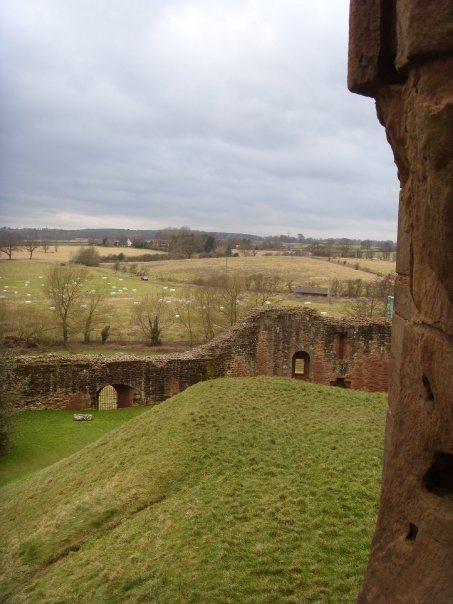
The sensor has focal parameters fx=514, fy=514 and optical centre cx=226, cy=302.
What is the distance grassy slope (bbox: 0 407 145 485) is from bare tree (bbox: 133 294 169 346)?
642 inches

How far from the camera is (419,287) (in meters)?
3.82

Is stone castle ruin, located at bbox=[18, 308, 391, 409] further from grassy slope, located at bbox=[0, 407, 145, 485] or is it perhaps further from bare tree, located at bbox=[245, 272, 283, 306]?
bare tree, located at bbox=[245, 272, 283, 306]

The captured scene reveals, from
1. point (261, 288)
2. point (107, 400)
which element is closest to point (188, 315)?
point (261, 288)

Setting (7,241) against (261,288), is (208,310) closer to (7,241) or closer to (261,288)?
(261,288)

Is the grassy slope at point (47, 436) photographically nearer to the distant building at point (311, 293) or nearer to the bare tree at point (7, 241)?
the bare tree at point (7, 241)

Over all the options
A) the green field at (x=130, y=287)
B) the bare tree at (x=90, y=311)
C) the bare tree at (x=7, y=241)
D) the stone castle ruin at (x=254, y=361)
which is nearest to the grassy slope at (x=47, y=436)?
the stone castle ruin at (x=254, y=361)

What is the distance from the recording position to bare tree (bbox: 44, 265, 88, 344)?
33.6 m

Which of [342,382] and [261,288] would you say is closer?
[342,382]

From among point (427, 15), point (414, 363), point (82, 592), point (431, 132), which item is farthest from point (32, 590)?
point (427, 15)

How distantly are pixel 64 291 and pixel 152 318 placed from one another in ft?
21.6

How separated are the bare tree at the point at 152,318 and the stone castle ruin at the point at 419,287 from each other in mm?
32095

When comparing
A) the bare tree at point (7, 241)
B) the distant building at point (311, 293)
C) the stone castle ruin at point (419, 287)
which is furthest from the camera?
the distant building at point (311, 293)

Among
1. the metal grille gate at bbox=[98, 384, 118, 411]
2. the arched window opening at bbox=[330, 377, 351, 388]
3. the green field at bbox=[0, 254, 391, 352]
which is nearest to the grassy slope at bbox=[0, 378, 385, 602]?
the arched window opening at bbox=[330, 377, 351, 388]

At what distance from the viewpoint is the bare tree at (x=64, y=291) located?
33.6 meters
